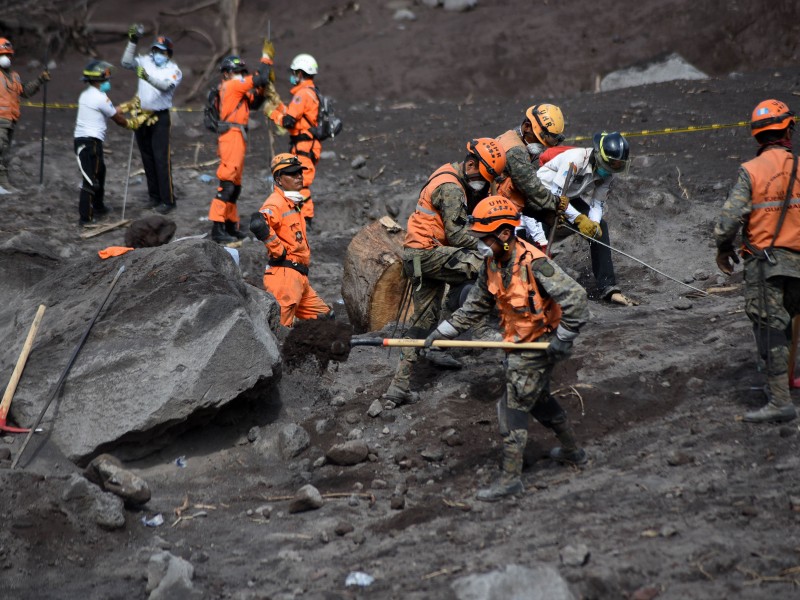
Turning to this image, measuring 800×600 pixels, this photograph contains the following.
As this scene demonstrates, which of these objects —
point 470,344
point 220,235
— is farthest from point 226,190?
point 470,344

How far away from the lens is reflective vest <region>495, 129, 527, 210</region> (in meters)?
7.48

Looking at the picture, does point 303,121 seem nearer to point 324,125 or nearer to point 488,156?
point 324,125

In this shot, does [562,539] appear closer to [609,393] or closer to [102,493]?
[609,393]

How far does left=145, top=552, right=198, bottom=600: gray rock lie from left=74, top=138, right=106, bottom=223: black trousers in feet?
24.1

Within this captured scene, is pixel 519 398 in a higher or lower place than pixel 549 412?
higher

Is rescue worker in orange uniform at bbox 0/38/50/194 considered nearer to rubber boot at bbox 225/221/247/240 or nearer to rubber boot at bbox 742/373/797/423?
rubber boot at bbox 225/221/247/240

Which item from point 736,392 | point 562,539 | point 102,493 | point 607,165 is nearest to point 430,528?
point 562,539

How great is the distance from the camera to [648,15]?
1747 centimetres

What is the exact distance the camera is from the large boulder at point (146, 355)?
259 inches

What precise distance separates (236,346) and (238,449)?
78 cm

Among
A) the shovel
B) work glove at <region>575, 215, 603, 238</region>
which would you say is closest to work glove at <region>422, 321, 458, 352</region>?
work glove at <region>575, 215, 603, 238</region>

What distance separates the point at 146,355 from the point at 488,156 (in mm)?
2892

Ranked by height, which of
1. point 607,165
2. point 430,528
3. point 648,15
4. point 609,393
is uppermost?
point 648,15

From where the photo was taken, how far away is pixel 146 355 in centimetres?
676
